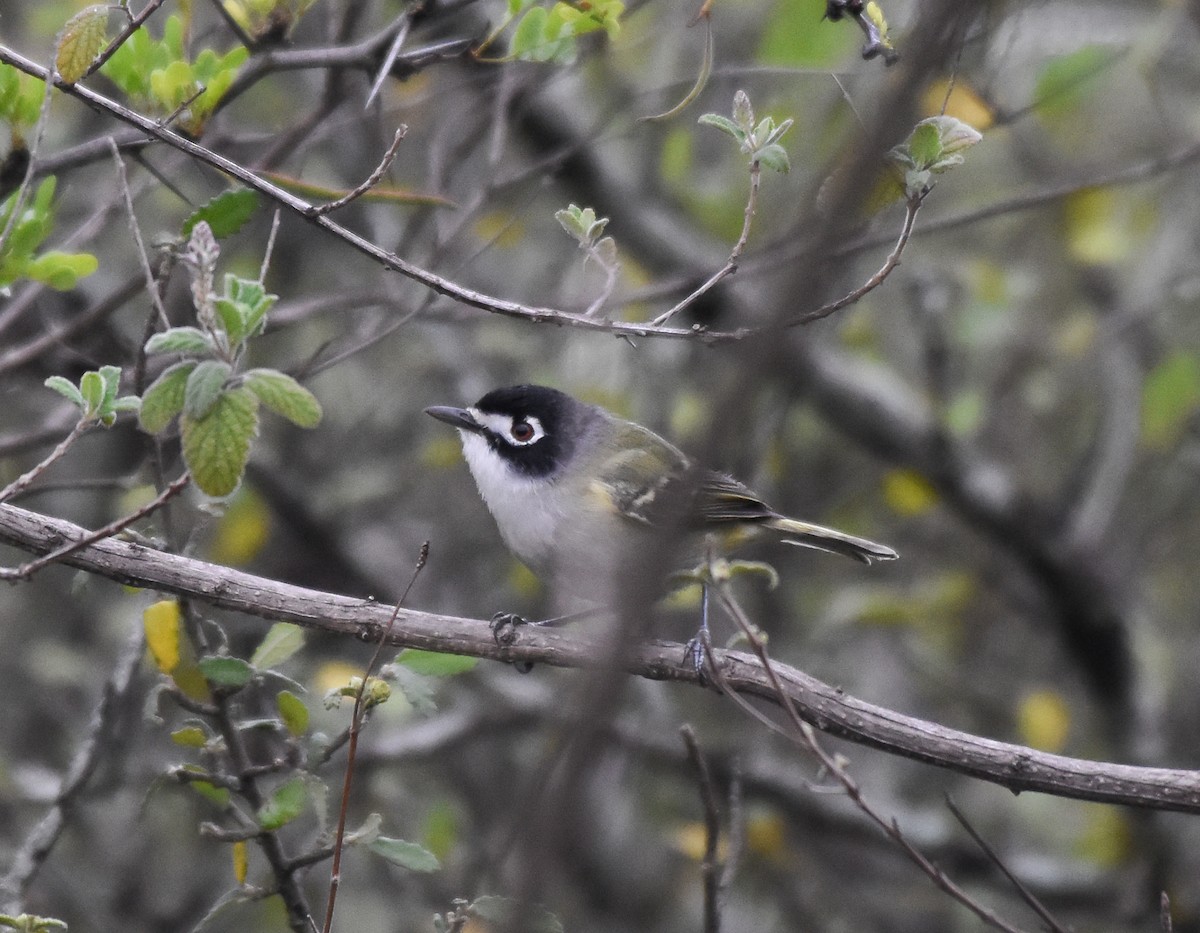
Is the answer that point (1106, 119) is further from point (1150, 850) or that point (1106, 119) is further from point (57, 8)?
point (57, 8)

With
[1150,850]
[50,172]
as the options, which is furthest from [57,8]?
[1150,850]

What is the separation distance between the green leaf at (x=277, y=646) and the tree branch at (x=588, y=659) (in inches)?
1.9

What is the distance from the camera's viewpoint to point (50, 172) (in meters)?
3.38

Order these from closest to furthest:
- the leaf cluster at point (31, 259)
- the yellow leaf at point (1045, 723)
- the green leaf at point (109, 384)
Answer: the green leaf at point (109, 384) → the leaf cluster at point (31, 259) → the yellow leaf at point (1045, 723)

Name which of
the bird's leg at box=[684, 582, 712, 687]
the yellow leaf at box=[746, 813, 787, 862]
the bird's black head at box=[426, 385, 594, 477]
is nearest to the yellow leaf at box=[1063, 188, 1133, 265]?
the yellow leaf at box=[746, 813, 787, 862]

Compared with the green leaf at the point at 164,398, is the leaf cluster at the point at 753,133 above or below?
above

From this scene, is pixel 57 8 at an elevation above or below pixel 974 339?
above

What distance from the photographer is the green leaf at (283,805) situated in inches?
107

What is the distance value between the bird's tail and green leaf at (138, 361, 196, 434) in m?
2.69

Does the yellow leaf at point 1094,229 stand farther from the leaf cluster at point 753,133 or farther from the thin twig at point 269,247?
the thin twig at point 269,247

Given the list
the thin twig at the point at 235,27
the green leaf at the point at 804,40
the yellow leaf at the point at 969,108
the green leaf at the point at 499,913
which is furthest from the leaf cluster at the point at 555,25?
the green leaf at the point at 499,913

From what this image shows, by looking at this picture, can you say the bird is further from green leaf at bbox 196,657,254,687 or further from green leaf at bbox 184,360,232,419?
green leaf at bbox 184,360,232,419

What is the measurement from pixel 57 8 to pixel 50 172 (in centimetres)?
278

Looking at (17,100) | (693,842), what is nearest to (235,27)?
(17,100)
